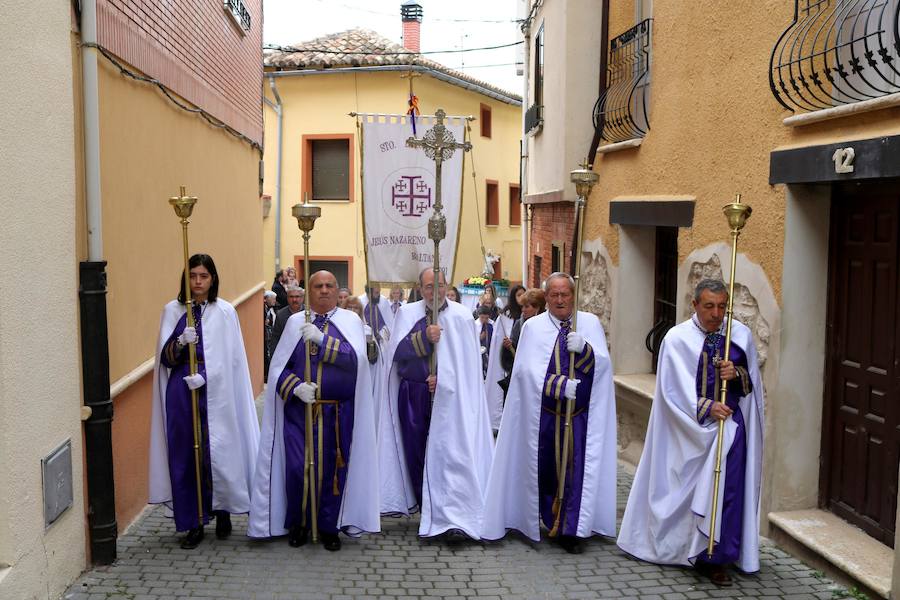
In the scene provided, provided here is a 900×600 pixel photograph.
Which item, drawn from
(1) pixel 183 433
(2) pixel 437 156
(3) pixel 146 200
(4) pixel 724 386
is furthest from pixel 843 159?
(3) pixel 146 200

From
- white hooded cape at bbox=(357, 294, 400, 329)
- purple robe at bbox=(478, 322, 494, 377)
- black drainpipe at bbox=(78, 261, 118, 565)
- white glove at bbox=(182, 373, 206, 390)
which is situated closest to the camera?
black drainpipe at bbox=(78, 261, 118, 565)

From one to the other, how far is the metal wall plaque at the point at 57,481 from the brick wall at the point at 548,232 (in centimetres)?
740

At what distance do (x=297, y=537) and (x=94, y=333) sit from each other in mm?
1900

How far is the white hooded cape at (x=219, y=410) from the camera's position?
6621 millimetres

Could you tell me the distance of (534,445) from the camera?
6.79 metres

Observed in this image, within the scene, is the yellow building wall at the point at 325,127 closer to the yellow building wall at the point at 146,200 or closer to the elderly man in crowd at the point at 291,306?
the yellow building wall at the point at 146,200

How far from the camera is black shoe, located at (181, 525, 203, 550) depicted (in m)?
6.60

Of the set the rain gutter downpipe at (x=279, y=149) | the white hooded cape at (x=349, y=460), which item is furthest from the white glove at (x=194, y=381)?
the rain gutter downpipe at (x=279, y=149)

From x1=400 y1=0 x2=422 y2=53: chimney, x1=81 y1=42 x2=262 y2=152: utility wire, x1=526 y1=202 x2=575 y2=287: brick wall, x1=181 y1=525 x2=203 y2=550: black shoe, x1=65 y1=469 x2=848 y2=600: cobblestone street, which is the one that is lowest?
x1=65 y1=469 x2=848 y2=600: cobblestone street

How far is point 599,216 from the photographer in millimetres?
10688

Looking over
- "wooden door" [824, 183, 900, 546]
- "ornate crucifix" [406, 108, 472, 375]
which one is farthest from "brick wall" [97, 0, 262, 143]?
"wooden door" [824, 183, 900, 546]

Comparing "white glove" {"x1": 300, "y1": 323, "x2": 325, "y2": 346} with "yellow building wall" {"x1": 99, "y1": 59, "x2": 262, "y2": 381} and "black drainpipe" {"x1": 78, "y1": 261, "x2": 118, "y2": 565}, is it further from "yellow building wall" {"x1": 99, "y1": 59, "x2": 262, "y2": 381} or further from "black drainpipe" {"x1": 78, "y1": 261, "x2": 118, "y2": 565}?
"yellow building wall" {"x1": 99, "y1": 59, "x2": 262, "y2": 381}

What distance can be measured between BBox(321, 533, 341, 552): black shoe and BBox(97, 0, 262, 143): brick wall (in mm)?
3517

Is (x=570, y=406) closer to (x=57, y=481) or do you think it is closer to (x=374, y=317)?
(x=374, y=317)
